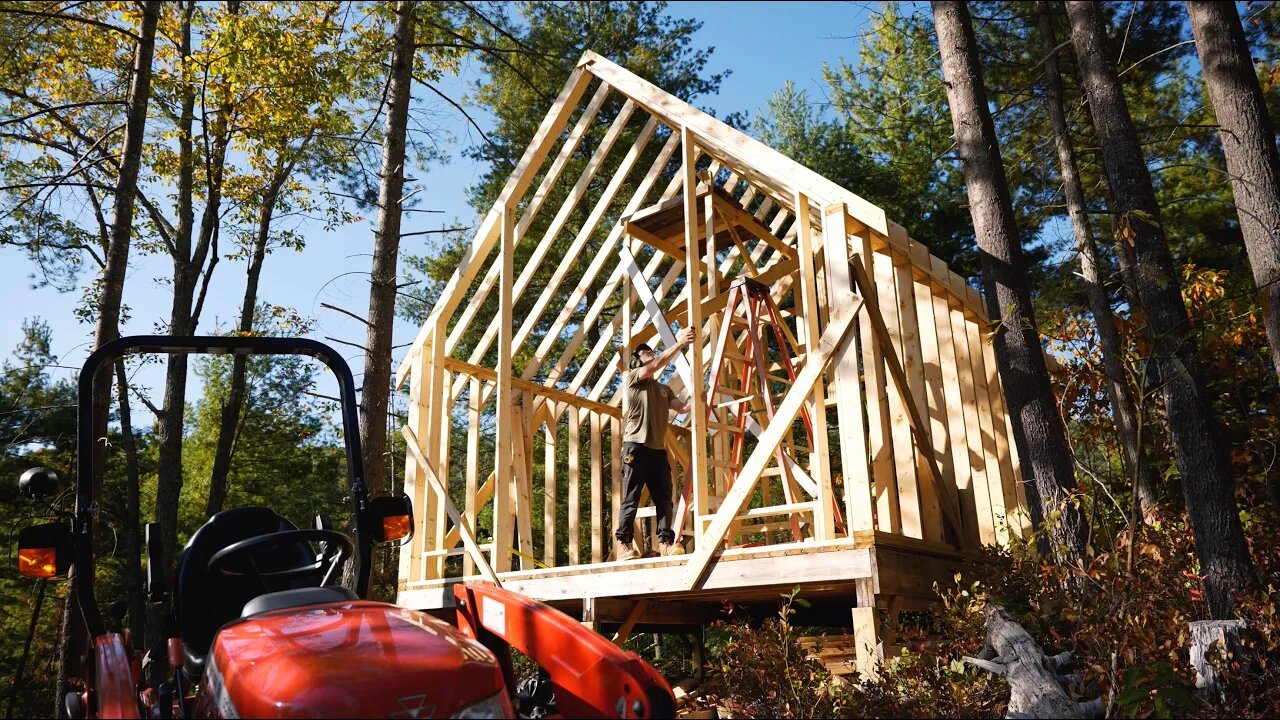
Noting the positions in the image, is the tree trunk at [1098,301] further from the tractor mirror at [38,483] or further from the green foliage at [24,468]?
the green foliage at [24,468]

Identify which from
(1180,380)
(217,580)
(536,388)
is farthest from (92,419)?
(536,388)

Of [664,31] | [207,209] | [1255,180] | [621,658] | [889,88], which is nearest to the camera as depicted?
[621,658]

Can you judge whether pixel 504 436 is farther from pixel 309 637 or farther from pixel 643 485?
pixel 309 637

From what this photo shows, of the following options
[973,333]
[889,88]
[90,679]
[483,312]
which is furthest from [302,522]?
[90,679]

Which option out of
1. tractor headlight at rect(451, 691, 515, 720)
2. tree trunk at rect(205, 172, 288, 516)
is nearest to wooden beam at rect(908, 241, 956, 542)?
tractor headlight at rect(451, 691, 515, 720)

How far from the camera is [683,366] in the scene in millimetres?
7234

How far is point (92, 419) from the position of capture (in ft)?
10.5

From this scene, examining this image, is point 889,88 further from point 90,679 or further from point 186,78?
point 90,679

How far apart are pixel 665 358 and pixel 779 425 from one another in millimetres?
1496

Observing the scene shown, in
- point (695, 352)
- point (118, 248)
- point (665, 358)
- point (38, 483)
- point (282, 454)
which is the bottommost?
point (38, 483)

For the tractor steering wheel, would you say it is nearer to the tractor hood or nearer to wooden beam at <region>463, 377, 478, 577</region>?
the tractor hood

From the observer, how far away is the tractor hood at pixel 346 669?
2141 mm

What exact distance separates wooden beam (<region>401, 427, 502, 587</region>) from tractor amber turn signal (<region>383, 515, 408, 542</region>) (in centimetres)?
364

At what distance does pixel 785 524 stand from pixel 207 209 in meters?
11.3
